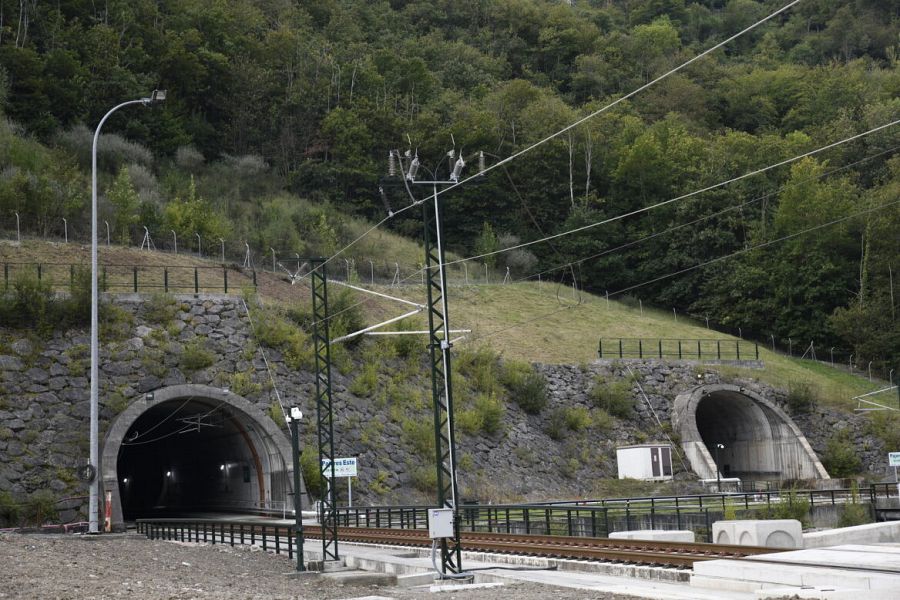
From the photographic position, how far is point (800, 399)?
51.4 meters

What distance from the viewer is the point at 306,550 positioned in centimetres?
2612

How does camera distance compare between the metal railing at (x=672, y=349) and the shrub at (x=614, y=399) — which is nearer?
the shrub at (x=614, y=399)

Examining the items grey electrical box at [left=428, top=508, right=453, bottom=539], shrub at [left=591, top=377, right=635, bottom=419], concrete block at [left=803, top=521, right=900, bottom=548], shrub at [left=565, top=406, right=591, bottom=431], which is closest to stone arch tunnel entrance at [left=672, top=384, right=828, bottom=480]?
shrub at [left=591, top=377, right=635, bottom=419]

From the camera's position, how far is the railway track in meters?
20.4

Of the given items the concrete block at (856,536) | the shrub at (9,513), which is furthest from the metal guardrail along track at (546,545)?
the shrub at (9,513)

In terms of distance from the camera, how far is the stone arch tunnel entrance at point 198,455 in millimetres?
38781

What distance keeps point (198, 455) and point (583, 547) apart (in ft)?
101

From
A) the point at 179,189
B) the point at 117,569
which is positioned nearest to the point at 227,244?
the point at 179,189

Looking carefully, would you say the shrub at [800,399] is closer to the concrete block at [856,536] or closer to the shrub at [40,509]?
the concrete block at [856,536]

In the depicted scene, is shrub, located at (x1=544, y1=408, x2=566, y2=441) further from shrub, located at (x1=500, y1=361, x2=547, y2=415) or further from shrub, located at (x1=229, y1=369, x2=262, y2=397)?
shrub, located at (x1=229, y1=369, x2=262, y2=397)

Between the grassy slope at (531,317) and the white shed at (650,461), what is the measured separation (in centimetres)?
865

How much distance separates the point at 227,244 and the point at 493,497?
27576mm

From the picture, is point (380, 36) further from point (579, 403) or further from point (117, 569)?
point (117, 569)

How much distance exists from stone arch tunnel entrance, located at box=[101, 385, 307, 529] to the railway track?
363 inches
